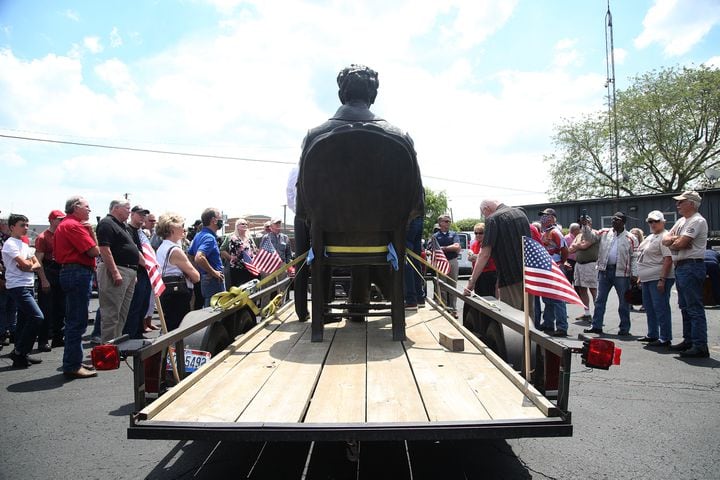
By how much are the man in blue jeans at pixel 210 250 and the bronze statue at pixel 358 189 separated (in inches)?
101

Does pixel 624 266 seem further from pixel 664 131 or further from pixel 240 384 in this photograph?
pixel 664 131

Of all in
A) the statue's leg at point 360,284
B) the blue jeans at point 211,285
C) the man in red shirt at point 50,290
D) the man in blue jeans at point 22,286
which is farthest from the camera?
the man in red shirt at point 50,290

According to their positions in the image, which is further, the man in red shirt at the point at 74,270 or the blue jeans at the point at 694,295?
the blue jeans at the point at 694,295

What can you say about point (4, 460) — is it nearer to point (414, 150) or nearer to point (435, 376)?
point (435, 376)

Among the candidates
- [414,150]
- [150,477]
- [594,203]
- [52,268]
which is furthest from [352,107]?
[594,203]

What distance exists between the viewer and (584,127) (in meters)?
41.3

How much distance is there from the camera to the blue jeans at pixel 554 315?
715 cm

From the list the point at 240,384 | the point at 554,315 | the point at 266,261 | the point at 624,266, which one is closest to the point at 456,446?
the point at 240,384

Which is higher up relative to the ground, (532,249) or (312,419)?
(532,249)

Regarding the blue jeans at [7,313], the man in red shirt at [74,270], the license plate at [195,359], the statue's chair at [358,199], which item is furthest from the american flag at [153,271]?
the blue jeans at [7,313]

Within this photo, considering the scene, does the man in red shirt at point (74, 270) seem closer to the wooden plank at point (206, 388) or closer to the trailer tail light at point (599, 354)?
the wooden plank at point (206, 388)

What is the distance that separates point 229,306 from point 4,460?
1800 mm

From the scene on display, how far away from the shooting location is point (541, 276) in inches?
110

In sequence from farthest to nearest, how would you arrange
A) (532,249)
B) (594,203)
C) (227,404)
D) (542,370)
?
1. (594,203)
2. (532,249)
3. (542,370)
4. (227,404)
